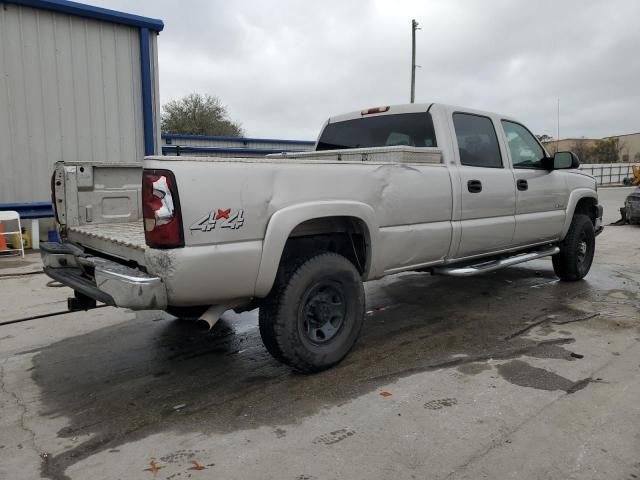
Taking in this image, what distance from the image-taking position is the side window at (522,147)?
5.52 m

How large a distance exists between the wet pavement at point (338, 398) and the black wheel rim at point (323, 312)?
0.97ft

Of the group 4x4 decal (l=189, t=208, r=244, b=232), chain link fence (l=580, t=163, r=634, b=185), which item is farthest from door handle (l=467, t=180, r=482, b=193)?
chain link fence (l=580, t=163, r=634, b=185)

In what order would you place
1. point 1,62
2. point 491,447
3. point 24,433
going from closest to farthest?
1. point 491,447
2. point 24,433
3. point 1,62

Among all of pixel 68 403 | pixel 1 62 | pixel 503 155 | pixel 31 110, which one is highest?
pixel 1 62

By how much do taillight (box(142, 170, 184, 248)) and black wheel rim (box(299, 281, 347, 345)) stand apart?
3.53 feet

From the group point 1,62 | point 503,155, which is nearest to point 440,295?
point 503,155

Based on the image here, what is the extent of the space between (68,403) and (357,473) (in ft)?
6.68

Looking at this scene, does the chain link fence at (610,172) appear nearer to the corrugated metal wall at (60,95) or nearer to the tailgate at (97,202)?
the corrugated metal wall at (60,95)

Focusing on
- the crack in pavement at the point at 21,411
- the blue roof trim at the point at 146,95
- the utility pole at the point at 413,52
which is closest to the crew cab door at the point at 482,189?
the crack in pavement at the point at 21,411

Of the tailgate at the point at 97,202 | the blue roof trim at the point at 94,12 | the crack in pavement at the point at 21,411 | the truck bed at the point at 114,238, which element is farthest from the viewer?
the blue roof trim at the point at 94,12

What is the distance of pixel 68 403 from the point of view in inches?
133

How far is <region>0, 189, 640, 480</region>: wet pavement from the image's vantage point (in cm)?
263

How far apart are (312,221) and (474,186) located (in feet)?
6.19

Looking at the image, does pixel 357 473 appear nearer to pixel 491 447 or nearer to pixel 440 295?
pixel 491 447
